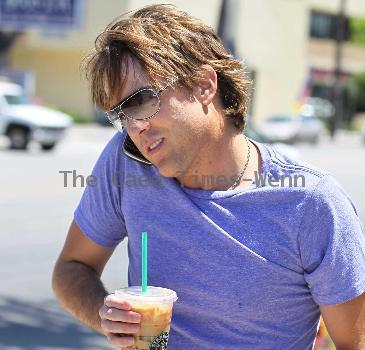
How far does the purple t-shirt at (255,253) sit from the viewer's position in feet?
6.88

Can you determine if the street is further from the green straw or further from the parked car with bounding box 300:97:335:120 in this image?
the parked car with bounding box 300:97:335:120

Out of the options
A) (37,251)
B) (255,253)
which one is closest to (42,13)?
(37,251)

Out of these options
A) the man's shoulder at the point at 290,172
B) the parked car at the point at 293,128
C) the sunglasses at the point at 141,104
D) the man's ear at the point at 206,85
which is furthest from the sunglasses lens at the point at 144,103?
the parked car at the point at 293,128

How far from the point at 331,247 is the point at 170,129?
0.49 metres

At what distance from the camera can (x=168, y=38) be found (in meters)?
2.13

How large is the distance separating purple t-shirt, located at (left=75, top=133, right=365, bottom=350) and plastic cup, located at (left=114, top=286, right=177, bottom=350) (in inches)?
7.9

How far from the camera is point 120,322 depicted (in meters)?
2.02

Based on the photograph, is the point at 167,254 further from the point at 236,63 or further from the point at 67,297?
the point at 236,63

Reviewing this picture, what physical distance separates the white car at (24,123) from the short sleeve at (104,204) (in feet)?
65.8

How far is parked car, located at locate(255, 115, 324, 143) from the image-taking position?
112 ft

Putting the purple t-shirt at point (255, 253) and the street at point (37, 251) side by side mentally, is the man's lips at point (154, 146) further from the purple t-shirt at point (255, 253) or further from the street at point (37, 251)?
the street at point (37, 251)

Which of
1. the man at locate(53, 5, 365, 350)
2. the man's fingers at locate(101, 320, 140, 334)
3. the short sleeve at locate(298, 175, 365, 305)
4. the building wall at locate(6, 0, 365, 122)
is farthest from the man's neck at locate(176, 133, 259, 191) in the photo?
the building wall at locate(6, 0, 365, 122)

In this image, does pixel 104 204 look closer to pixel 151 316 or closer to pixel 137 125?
pixel 137 125

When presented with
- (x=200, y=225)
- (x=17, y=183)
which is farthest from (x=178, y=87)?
(x=17, y=183)
